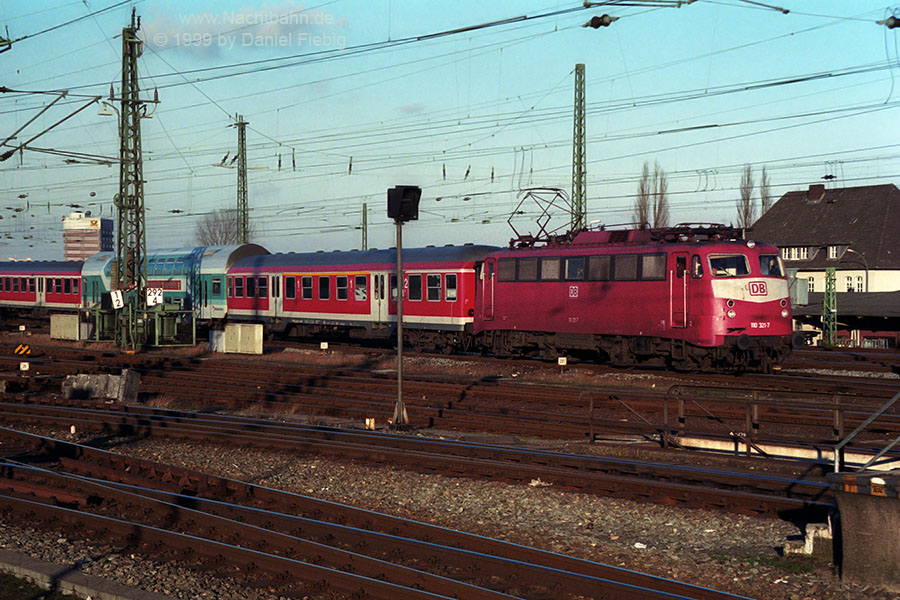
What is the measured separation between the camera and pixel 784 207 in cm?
7269

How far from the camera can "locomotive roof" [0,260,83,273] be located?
2036 inches

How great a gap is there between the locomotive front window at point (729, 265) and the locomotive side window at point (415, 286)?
11.7 m

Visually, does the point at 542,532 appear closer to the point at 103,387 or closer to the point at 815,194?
the point at 103,387

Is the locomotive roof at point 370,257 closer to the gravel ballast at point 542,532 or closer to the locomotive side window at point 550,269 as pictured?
the locomotive side window at point 550,269

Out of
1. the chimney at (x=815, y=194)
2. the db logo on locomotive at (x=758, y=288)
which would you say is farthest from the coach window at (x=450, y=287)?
the chimney at (x=815, y=194)

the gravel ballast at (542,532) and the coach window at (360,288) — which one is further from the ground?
the coach window at (360,288)

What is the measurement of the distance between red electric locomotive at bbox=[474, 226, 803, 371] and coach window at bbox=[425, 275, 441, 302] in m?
3.51

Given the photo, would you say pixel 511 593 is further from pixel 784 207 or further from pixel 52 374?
pixel 784 207

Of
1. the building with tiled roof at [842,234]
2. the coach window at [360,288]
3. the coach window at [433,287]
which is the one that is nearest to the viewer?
the coach window at [433,287]

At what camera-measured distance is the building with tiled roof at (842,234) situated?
65.4 metres

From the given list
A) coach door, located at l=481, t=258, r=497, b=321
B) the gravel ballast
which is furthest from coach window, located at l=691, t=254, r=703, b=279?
the gravel ballast

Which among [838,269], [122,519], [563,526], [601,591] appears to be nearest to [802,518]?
[563,526]

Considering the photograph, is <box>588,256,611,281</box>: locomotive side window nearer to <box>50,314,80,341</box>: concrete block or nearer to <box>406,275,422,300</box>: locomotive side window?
<box>406,275,422,300</box>: locomotive side window

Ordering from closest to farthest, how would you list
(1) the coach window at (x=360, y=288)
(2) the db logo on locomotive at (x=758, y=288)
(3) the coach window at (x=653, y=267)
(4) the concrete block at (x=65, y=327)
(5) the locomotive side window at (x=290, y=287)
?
(2) the db logo on locomotive at (x=758, y=288) → (3) the coach window at (x=653, y=267) → (1) the coach window at (x=360, y=288) → (5) the locomotive side window at (x=290, y=287) → (4) the concrete block at (x=65, y=327)
